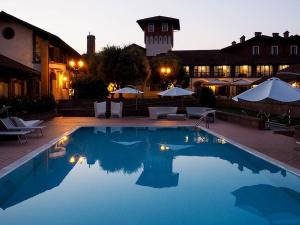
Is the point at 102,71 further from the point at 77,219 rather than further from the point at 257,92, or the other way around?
the point at 77,219

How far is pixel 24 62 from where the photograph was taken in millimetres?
28094

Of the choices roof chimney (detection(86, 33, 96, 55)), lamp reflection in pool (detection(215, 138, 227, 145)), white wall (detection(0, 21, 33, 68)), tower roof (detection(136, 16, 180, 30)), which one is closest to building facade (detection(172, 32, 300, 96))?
tower roof (detection(136, 16, 180, 30))

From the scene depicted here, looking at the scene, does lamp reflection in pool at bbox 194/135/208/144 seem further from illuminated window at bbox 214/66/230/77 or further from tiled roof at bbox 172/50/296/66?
illuminated window at bbox 214/66/230/77

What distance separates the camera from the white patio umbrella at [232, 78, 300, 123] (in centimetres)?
1065

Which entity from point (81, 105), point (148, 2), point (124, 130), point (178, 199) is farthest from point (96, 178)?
point (148, 2)

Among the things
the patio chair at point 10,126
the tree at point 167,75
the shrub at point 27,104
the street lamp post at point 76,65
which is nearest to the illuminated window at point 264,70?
the tree at point 167,75

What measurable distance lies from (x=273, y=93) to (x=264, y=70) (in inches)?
1647

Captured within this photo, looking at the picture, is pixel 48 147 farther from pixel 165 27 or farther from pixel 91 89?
pixel 165 27

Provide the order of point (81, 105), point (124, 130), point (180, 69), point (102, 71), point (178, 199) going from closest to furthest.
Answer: point (178, 199) → point (124, 130) → point (81, 105) → point (102, 71) → point (180, 69)

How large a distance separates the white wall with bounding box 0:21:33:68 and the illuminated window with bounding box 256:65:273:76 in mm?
32884

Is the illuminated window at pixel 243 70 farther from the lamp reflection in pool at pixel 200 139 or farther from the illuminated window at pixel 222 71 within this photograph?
the lamp reflection in pool at pixel 200 139

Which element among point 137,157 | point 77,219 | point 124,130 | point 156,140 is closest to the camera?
point 77,219

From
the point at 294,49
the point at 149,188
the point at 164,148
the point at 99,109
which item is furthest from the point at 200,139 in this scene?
the point at 294,49

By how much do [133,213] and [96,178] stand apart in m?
2.68
